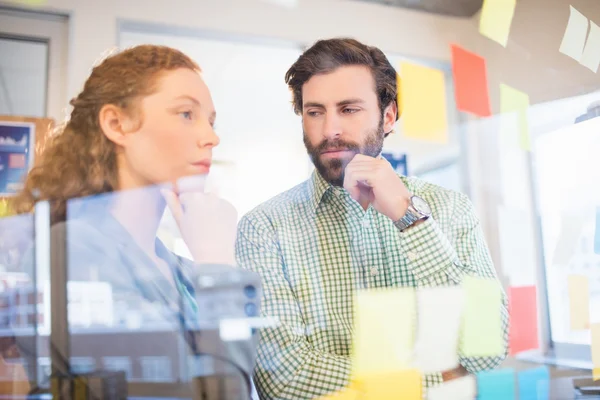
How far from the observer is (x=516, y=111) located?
47.0 inches

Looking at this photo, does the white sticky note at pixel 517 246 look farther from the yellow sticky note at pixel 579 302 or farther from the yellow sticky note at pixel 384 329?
the yellow sticky note at pixel 384 329

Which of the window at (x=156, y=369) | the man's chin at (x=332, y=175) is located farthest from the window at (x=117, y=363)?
the man's chin at (x=332, y=175)

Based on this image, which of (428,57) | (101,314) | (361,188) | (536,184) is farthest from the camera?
(536,184)

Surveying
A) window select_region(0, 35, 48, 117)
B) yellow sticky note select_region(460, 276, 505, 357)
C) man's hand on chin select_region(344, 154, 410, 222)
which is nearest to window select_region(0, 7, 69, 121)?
window select_region(0, 35, 48, 117)

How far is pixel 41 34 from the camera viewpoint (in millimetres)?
815

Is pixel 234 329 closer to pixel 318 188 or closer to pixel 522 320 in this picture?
pixel 318 188

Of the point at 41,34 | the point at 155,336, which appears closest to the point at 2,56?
the point at 41,34

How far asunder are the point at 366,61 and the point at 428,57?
0.56 ft

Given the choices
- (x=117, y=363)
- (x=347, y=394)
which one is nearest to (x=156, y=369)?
(x=117, y=363)

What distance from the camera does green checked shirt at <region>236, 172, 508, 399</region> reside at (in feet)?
2.85

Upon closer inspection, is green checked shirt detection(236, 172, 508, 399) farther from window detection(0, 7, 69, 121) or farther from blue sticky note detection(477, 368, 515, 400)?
window detection(0, 7, 69, 121)

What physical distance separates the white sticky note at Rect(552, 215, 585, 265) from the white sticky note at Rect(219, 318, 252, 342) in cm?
69

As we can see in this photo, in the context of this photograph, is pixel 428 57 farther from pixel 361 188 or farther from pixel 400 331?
pixel 400 331

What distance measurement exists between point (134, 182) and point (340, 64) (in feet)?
1.34
